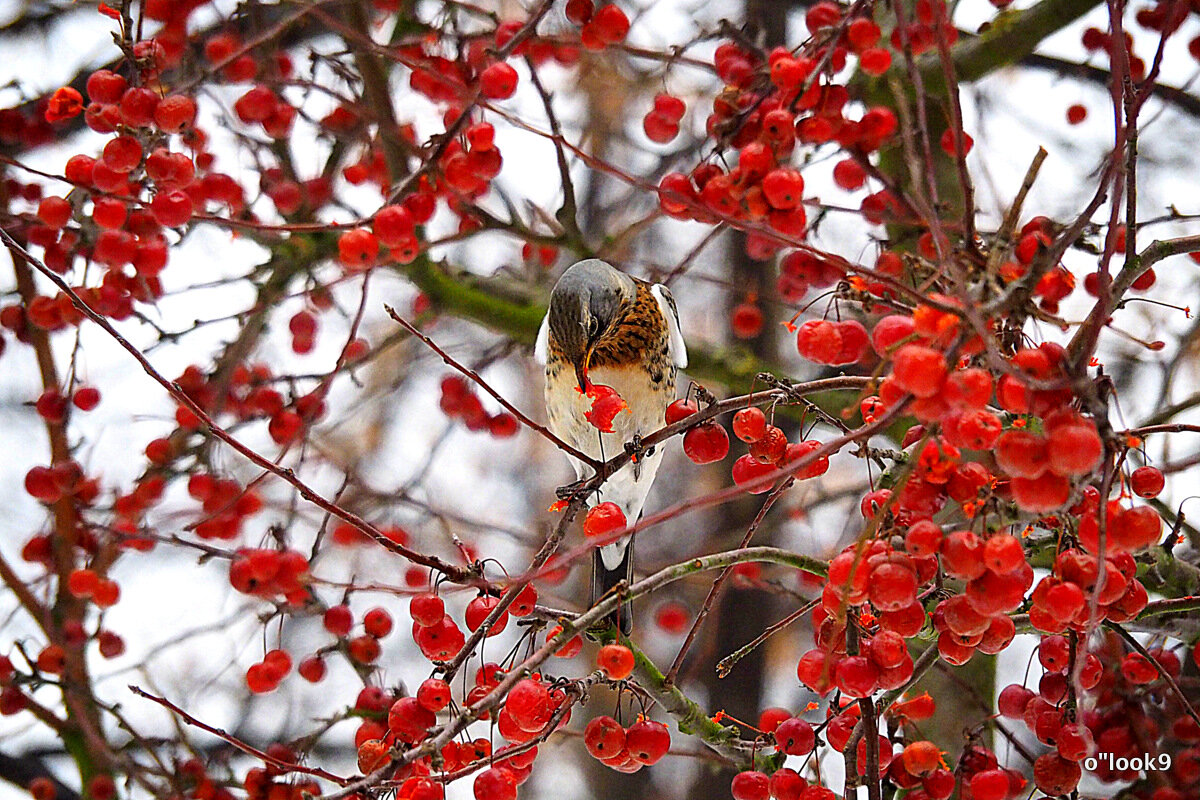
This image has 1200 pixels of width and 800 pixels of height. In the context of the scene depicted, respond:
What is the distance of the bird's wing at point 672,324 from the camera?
7.87 feet

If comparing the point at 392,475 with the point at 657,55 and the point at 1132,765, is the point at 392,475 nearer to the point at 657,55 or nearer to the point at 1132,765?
the point at 657,55

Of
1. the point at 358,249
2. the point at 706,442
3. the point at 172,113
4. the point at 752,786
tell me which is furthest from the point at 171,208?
the point at 752,786

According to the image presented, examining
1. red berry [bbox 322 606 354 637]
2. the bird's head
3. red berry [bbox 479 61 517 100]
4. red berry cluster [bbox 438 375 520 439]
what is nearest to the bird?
the bird's head

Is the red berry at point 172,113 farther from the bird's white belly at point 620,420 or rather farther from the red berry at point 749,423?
the red berry at point 749,423

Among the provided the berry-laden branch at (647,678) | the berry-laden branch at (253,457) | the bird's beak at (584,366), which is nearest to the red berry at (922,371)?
the berry-laden branch at (647,678)

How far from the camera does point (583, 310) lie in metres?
2.04

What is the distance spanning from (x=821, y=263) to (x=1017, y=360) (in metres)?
1.42

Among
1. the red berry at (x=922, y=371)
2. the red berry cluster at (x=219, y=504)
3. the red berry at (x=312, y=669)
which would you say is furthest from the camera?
the red berry cluster at (x=219, y=504)

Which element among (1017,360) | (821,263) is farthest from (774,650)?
(1017,360)

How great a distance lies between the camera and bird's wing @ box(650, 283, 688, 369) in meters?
2.40

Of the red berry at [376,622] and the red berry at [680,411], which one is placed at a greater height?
the red berry at [680,411]

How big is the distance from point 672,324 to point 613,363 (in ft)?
0.94

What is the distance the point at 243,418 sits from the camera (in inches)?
99.6

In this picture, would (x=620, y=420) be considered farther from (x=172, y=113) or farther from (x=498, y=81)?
(x=172, y=113)
